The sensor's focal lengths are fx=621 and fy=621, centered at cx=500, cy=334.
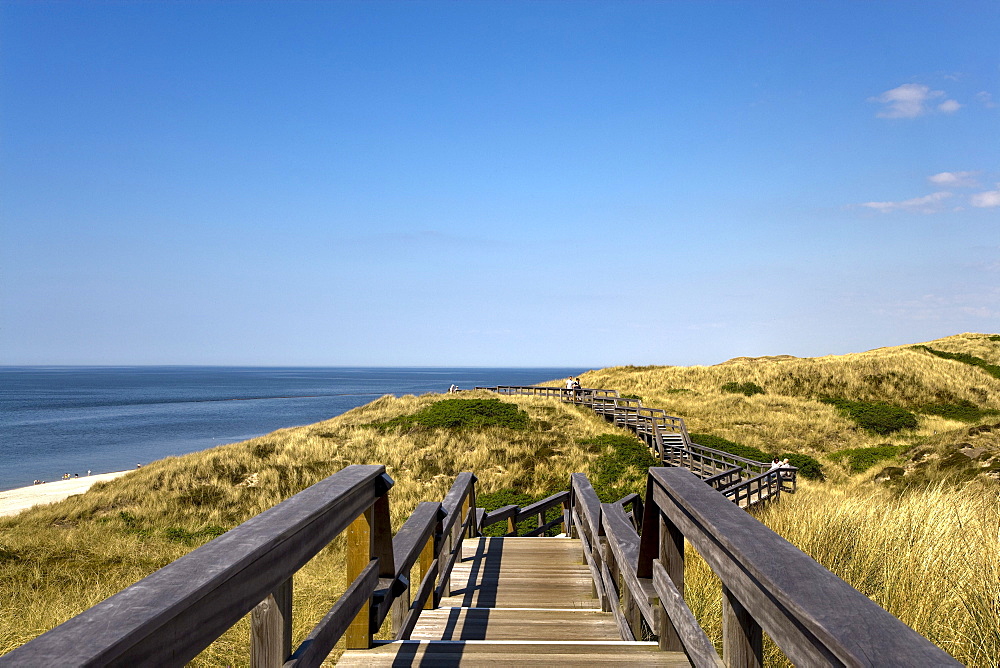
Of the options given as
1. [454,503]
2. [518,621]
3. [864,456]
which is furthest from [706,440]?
[518,621]

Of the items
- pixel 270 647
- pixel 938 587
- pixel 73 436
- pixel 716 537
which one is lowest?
pixel 73 436

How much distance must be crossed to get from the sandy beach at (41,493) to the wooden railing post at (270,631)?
28.5m

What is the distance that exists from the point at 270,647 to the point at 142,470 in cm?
2520

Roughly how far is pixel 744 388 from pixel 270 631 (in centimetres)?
4369

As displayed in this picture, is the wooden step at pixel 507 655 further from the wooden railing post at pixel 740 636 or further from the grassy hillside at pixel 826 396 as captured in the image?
the grassy hillside at pixel 826 396

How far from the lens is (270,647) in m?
1.79

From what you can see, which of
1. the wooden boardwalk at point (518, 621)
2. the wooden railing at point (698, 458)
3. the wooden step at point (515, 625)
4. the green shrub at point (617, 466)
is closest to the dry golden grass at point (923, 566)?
the wooden step at point (515, 625)

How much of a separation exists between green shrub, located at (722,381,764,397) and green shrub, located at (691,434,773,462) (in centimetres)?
1584

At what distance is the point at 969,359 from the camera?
4731cm

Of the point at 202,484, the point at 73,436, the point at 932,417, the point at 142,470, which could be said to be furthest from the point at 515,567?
the point at 73,436

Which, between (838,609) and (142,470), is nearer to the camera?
(838,609)

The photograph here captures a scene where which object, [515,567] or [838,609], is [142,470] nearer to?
[515,567]

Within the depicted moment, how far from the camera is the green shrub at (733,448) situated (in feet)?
76.2

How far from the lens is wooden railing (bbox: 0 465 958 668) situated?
1068mm
